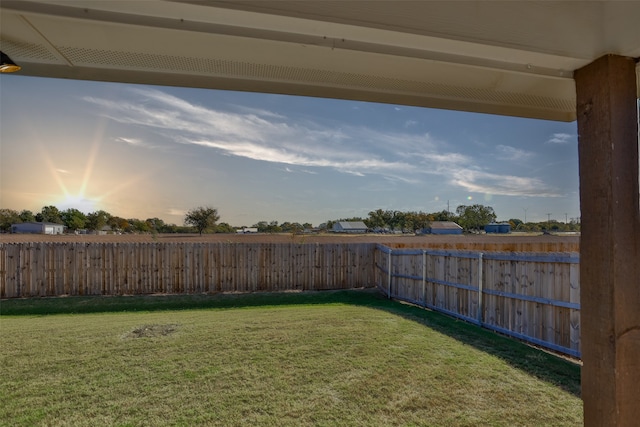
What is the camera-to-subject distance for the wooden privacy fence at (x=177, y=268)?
8.18m

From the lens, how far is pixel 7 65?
4.32 feet

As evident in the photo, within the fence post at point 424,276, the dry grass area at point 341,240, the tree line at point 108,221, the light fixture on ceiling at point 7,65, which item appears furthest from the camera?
the tree line at point 108,221

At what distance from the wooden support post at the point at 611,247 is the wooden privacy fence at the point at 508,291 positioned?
11.3 feet

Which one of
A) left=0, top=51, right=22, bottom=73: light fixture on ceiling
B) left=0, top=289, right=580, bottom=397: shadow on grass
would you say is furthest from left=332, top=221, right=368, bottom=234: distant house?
left=0, top=51, right=22, bottom=73: light fixture on ceiling

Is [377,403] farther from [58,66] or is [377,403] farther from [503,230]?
[503,230]

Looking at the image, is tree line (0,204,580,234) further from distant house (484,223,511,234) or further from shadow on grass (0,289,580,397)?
shadow on grass (0,289,580,397)

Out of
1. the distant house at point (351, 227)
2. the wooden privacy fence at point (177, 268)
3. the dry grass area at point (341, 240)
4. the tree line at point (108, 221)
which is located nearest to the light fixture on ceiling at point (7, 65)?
the wooden privacy fence at point (177, 268)

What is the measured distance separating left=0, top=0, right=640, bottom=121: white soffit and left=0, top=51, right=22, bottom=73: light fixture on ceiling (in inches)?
1.0

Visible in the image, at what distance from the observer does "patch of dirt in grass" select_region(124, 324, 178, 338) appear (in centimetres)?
416

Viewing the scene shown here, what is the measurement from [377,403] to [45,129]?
569 cm

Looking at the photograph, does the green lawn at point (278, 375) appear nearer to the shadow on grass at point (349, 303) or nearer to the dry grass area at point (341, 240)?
the shadow on grass at point (349, 303)

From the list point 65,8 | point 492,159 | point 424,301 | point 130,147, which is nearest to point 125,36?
point 65,8

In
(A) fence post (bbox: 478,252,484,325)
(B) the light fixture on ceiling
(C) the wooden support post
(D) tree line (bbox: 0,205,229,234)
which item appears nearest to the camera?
(C) the wooden support post

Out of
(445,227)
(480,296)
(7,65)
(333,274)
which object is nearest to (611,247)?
(7,65)
